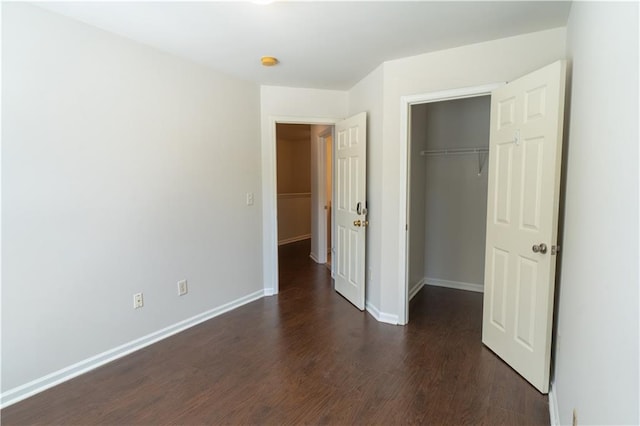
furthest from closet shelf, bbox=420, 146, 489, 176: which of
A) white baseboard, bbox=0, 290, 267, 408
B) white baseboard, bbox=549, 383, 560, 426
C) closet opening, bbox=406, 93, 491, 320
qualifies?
white baseboard, bbox=0, 290, 267, 408

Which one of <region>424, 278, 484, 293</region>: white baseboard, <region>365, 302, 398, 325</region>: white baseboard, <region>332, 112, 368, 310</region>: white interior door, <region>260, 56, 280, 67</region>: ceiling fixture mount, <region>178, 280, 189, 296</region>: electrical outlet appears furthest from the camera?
<region>424, 278, 484, 293</region>: white baseboard

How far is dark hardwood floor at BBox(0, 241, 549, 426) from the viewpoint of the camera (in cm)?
186

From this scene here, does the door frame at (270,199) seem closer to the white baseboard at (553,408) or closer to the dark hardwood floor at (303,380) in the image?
the dark hardwood floor at (303,380)

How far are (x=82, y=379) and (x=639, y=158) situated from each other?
9.87 ft

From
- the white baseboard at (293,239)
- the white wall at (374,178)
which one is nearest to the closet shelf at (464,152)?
the white wall at (374,178)

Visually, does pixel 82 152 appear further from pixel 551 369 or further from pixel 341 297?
pixel 551 369

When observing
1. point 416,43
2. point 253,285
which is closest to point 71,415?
point 253,285

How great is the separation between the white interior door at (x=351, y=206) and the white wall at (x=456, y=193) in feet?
3.17

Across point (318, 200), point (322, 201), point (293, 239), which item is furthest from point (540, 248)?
point (293, 239)

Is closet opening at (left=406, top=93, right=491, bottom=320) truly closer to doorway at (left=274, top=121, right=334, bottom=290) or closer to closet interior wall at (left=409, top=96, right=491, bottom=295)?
closet interior wall at (left=409, top=96, right=491, bottom=295)

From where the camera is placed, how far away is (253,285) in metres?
3.63

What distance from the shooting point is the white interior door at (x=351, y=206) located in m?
3.23

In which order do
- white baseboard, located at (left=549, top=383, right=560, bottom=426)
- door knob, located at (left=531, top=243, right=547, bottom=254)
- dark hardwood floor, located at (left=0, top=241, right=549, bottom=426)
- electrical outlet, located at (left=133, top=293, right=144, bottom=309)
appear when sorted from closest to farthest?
white baseboard, located at (left=549, top=383, right=560, bottom=426)
dark hardwood floor, located at (left=0, top=241, right=549, bottom=426)
door knob, located at (left=531, top=243, right=547, bottom=254)
electrical outlet, located at (left=133, top=293, right=144, bottom=309)

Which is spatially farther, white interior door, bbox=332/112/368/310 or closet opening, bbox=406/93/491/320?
closet opening, bbox=406/93/491/320
